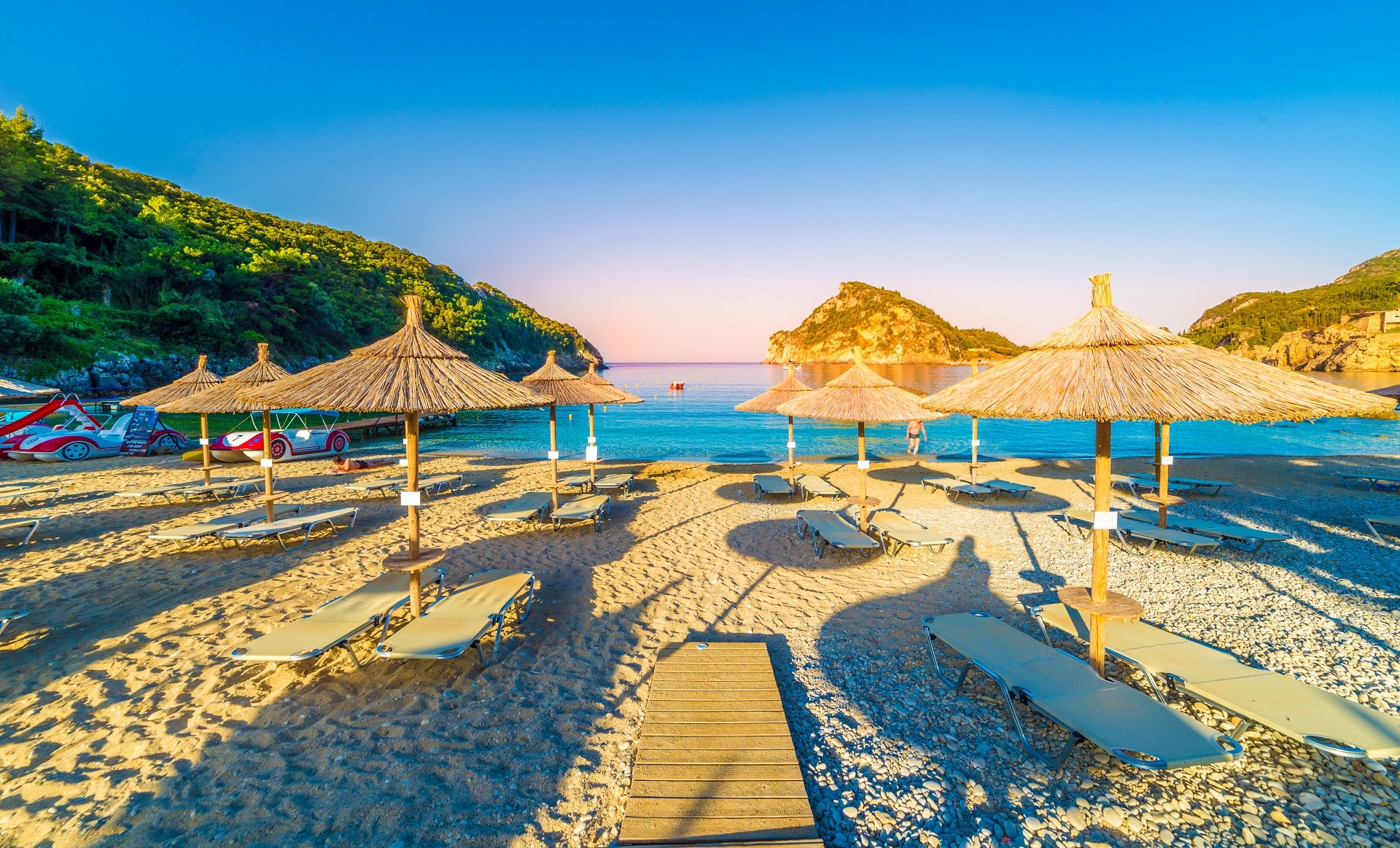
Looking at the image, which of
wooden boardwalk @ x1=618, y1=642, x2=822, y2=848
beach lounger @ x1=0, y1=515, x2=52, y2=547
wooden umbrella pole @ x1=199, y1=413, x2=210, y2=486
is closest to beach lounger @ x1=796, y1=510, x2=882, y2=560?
wooden boardwalk @ x1=618, y1=642, x2=822, y2=848

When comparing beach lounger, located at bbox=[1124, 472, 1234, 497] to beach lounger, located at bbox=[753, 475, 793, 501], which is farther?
beach lounger, located at bbox=[1124, 472, 1234, 497]

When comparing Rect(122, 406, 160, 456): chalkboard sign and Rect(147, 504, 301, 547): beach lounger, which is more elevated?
Rect(122, 406, 160, 456): chalkboard sign

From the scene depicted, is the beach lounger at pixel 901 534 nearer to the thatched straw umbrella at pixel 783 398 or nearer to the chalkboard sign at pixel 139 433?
the thatched straw umbrella at pixel 783 398

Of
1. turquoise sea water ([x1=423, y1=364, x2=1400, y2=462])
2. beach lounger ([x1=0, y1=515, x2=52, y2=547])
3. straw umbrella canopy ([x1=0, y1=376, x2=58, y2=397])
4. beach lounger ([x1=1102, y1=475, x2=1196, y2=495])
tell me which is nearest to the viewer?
beach lounger ([x1=0, y1=515, x2=52, y2=547])

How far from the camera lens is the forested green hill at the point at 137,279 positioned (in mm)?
25766

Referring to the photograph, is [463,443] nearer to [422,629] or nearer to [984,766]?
[422,629]

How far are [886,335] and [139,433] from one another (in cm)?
13345

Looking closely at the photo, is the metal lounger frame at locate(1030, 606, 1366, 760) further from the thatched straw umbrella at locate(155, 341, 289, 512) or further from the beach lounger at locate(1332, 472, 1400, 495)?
the beach lounger at locate(1332, 472, 1400, 495)

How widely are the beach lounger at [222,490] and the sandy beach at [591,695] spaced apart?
76.3 inches

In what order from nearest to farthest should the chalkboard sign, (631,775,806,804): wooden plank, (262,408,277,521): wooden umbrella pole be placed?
(631,775,806,804): wooden plank < (262,408,277,521): wooden umbrella pole < the chalkboard sign

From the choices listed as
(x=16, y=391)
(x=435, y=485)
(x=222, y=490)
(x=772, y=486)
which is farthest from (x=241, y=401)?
(x=772, y=486)

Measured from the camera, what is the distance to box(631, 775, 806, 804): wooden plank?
2900 mm

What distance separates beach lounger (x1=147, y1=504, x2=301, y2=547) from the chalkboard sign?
41.4 ft

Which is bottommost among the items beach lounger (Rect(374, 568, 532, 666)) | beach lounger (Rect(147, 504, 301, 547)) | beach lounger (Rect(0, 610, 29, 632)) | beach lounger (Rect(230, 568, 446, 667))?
beach lounger (Rect(374, 568, 532, 666))
